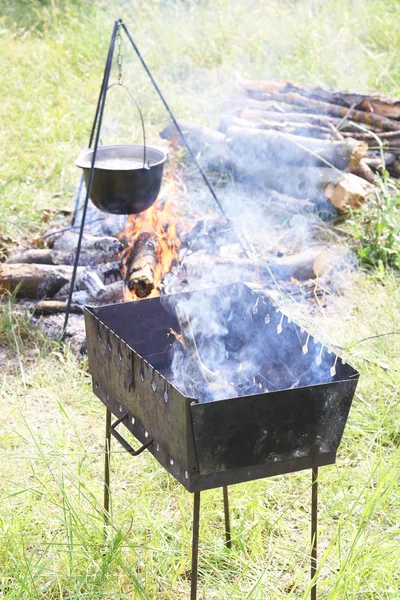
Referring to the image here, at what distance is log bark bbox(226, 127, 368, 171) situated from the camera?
235 inches

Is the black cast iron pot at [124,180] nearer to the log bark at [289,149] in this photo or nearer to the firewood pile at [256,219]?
the firewood pile at [256,219]

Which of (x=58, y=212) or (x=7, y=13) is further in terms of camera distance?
(x=7, y=13)

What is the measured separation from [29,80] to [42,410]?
582 cm

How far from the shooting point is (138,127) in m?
7.86

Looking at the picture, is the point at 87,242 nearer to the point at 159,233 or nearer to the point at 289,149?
the point at 159,233

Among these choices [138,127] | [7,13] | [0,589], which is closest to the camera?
[0,589]

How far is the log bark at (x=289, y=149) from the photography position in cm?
598

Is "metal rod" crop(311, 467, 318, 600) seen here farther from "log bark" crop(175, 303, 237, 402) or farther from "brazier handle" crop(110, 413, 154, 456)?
"brazier handle" crop(110, 413, 154, 456)

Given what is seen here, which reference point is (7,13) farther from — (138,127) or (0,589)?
(0,589)

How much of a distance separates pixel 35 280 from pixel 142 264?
73 cm

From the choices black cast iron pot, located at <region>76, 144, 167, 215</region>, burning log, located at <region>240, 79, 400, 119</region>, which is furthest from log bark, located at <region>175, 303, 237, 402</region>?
burning log, located at <region>240, 79, 400, 119</region>

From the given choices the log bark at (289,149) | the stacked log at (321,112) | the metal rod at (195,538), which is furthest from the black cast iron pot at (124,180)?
the metal rod at (195,538)

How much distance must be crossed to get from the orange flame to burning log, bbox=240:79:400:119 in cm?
215

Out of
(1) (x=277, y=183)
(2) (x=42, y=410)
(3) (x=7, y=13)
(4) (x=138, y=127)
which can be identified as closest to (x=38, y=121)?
(4) (x=138, y=127)
